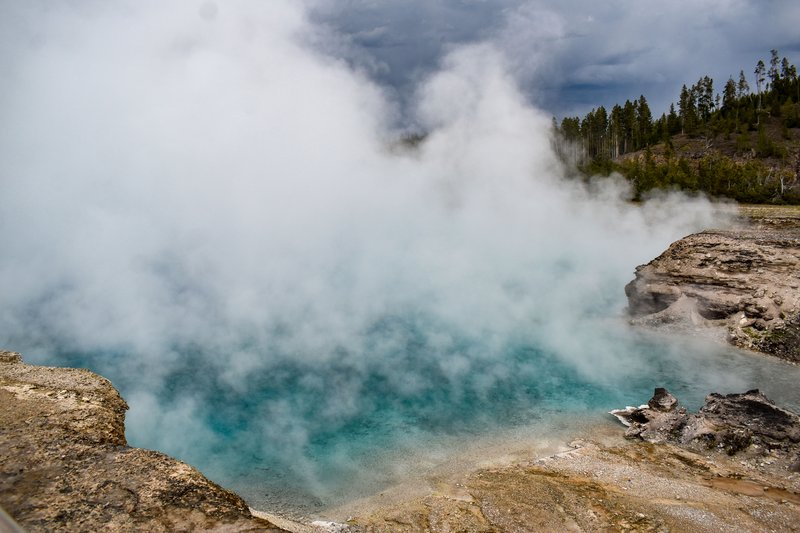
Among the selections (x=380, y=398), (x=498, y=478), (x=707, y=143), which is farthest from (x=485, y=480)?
(x=707, y=143)

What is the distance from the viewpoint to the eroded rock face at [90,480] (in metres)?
4.29

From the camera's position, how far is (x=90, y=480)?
480 centimetres

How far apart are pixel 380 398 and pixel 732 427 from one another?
8336 millimetres

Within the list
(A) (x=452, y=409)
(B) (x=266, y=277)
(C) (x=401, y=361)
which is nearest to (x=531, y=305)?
(C) (x=401, y=361)

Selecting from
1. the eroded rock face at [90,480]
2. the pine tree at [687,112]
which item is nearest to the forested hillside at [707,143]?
the pine tree at [687,112]

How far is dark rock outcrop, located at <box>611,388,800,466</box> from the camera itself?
10031 millimetres

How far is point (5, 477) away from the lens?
15.2 ft

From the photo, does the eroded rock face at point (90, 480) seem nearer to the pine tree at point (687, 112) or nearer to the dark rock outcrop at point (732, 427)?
the dark rock outcrop at point (732, 427)

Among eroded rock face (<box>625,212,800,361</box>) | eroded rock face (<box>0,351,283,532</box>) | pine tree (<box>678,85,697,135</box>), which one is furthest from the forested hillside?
eroded rock face (<box>0,351,283,532</box>)

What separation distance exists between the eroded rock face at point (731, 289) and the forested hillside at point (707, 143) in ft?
67.9

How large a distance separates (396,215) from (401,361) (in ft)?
72.9

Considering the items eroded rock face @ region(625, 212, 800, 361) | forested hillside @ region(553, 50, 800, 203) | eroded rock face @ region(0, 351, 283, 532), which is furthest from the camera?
forested hillside @ region(553, 50, 800, 203)

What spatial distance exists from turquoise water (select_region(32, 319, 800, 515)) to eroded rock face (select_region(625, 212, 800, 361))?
106 centimetres

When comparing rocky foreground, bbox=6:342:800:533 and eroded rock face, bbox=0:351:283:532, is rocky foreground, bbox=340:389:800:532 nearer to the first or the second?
rocky foreground, bbox=6:342:800:533
